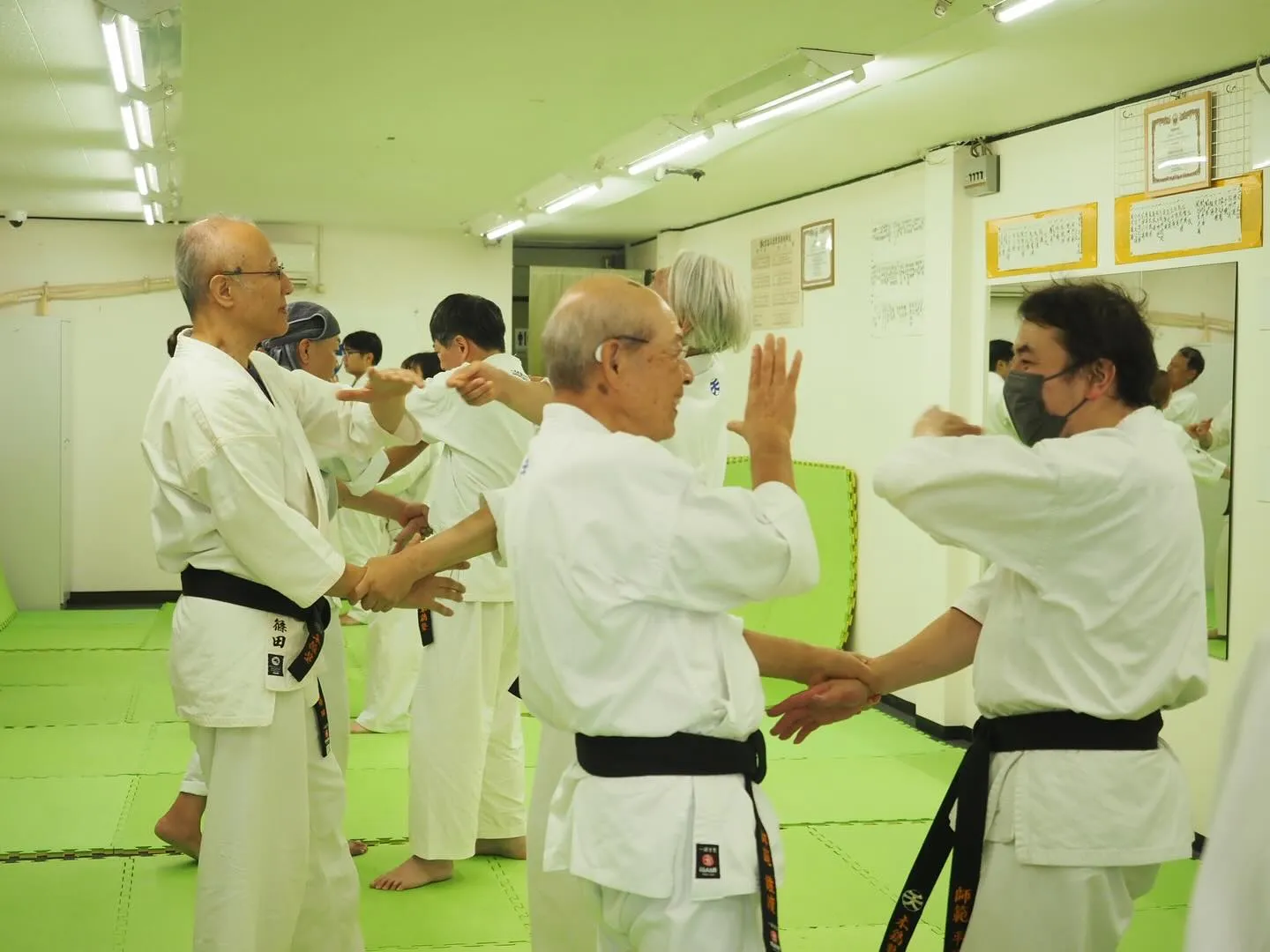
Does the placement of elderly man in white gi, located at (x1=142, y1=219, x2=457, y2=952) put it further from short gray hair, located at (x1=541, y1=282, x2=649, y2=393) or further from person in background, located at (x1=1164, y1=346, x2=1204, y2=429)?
person in background, located at (x1=1164, y1=346, x2=1204, y2=429)

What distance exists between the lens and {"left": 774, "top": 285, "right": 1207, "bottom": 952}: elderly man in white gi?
217cm

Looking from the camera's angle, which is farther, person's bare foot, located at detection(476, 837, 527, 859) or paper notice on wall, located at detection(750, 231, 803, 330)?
paper notice on wall, located at detection(750, 231, 803, 330)

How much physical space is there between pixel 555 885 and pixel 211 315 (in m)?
1.55

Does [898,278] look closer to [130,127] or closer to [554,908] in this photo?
[130,127]

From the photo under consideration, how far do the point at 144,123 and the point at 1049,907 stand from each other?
4.98 meters

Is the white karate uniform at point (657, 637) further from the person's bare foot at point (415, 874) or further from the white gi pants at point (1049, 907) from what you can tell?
the person's bare foot at point (415, 874)

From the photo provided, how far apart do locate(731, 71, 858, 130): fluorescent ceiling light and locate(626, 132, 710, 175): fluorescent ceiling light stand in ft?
1.39

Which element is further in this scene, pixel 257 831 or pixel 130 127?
pixel 130 127

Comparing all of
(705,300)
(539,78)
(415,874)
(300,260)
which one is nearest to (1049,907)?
(705,300)

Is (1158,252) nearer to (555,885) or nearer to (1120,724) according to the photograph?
(1120,724)

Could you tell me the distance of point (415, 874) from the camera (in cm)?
424

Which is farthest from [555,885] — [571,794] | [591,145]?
[591,145]

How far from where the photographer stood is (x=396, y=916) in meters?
3.99

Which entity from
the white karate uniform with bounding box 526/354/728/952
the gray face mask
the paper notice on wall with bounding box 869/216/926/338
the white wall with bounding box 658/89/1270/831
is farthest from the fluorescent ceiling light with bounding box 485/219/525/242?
the gray face mask
